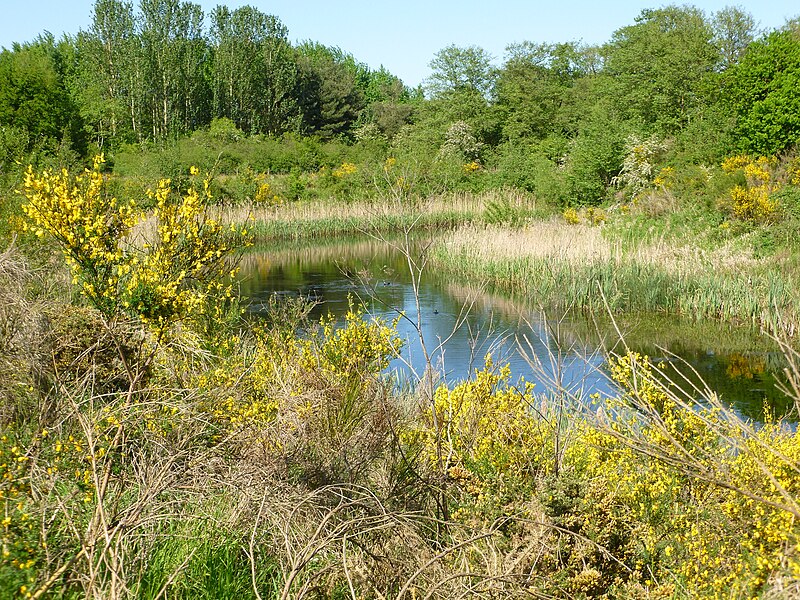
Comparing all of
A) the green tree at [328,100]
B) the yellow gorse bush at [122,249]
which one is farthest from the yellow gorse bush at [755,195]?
the green tree at [328,100]

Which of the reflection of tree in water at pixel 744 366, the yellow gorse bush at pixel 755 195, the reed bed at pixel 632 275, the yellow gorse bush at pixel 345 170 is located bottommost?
the reflection of tree in water at pixel 744 366

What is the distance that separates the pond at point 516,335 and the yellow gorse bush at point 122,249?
4.02ft

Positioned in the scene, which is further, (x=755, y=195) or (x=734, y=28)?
(x=734, y=28)

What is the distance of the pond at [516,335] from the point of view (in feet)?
28.7

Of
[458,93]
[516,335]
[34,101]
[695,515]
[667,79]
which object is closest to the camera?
[695,515]

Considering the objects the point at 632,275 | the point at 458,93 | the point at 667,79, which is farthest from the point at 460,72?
the point at 632,275

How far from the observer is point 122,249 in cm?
593

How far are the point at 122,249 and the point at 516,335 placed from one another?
2.80m

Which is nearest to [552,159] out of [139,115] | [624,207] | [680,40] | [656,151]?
[680,40]

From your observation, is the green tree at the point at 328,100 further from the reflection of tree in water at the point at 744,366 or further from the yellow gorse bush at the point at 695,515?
the yellow gorse bush at the point at 695,515

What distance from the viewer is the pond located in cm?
874

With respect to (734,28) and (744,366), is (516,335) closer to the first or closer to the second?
(744,366)

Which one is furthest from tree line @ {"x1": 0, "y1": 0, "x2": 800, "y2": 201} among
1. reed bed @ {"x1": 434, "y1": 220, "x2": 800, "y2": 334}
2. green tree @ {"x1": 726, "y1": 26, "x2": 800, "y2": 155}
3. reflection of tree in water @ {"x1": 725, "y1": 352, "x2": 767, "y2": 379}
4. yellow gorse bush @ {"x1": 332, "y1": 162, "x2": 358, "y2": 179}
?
reflection of tree in water @ {"x1": 725, "y1": 352, "x2": 767, "y2": 379}

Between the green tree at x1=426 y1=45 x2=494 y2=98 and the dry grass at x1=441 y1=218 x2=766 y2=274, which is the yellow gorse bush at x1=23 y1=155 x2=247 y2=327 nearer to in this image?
the dry grass at x1=441 y1=218 x2=766 y2=274
